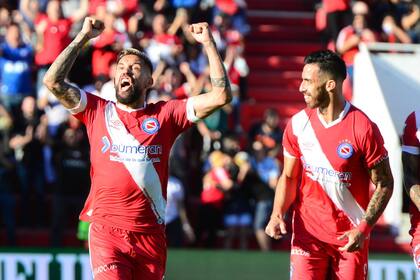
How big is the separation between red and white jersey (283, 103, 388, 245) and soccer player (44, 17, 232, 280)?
32.9 inches

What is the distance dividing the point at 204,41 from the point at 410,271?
5730 millimetres

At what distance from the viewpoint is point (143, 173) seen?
9.53 meters

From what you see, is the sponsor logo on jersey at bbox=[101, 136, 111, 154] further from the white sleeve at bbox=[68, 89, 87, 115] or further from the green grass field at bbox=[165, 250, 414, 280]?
the green grass field at bbox=[165, 250, 414, 280]

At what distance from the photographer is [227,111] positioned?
680 inches

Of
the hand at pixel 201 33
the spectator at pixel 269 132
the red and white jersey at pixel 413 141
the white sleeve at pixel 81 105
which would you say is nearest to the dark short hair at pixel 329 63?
the red and white jersey at pixel 413 141

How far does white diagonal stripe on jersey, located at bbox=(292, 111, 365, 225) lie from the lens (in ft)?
31.6

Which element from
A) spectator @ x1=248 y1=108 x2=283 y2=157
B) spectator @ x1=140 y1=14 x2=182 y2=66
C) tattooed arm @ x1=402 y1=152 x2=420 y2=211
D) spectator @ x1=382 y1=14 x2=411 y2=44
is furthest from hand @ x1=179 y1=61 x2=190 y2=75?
tattooed arm @ x1=402 y1=152 x2=420 y2=211

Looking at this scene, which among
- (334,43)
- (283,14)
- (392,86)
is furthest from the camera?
(283,14)

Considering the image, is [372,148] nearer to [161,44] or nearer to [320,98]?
[320,98]

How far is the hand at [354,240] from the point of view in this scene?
9.27m

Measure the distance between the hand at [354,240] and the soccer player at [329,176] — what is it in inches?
3.9

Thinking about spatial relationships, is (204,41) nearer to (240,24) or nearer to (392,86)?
A: (392,86)

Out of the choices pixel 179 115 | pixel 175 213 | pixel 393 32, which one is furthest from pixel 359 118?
pixel 393 32

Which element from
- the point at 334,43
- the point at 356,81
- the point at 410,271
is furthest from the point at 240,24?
the point at 410,271
